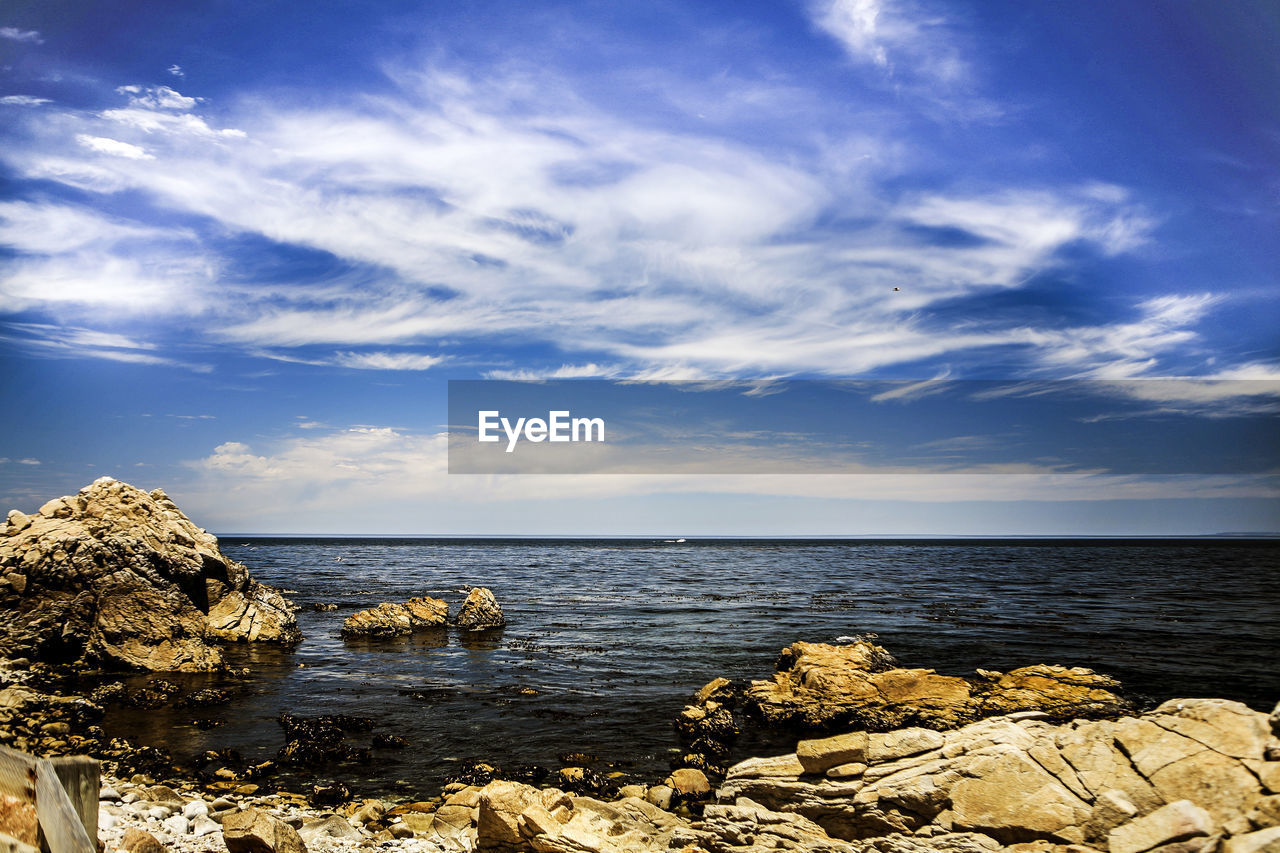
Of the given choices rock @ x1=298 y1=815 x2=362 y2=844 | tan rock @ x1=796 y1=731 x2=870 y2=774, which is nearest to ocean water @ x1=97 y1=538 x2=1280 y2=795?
rock @ x1=298 y1=815 x2=362 y2=844

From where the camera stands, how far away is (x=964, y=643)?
29859mm

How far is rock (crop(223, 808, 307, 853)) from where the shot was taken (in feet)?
Result: 26.3

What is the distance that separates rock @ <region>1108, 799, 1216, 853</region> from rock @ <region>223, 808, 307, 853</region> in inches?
393

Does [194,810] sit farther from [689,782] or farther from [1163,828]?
[1163,828]

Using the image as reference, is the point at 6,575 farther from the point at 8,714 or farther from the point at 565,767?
the point at 565,767

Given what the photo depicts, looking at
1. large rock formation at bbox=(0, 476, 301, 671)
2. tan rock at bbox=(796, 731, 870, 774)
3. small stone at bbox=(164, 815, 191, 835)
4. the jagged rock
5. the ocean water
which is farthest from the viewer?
large rock formation at bbox=(0, 476, 301, 671)

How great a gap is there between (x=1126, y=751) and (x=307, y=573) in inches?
3023

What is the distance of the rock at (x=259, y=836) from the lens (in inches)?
316

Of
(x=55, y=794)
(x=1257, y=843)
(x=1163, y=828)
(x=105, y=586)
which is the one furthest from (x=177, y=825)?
(x=105, y=586)

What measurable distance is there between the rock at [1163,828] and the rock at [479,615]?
29.9 m

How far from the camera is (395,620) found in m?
32.2

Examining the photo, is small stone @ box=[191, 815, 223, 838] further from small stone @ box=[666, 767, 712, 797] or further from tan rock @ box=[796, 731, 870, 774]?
tan rock @ box=[796, 731, 870, 774]

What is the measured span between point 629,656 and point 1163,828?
21.5m

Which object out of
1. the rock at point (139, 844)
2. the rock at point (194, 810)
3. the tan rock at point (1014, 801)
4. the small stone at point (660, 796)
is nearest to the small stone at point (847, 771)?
the tan rock at point (1014, 801)
